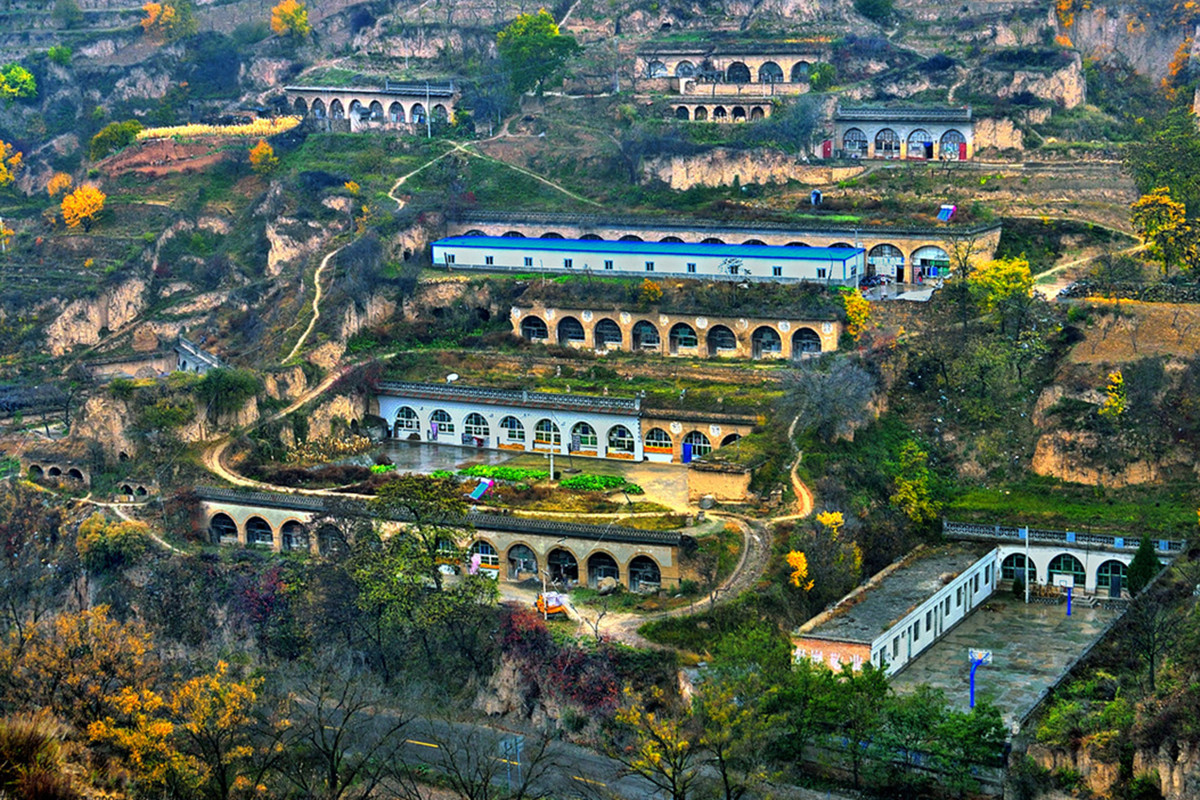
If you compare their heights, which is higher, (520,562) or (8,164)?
(8,164)

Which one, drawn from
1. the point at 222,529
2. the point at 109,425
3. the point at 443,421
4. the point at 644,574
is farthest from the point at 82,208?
the point at 644,574

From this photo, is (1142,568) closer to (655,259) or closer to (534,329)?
(655,259)

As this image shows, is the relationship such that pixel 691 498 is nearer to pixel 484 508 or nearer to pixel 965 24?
pixel 484 508

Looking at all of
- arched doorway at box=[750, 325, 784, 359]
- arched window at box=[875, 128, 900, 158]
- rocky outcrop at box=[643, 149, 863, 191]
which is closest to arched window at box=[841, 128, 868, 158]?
arched window at box=[875, 128, 900, 158]

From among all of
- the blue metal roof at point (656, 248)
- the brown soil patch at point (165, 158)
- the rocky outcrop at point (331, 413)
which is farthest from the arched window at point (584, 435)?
the brown soil patch at point (165, 158)

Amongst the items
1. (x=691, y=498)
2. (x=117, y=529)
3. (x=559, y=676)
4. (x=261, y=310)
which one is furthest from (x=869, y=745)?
(x=261, y=310)

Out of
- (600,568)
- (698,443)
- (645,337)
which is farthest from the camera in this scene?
(645,337)
